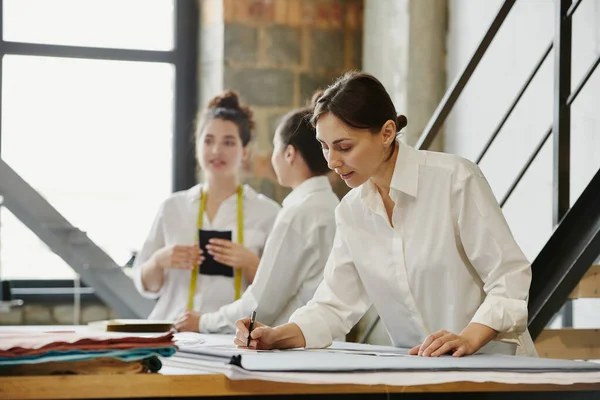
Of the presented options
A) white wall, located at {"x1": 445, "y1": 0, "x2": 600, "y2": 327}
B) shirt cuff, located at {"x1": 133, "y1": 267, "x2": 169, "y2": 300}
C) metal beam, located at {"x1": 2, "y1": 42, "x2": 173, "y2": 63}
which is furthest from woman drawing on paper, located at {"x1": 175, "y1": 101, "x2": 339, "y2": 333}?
metal beam, located at {"x1": 2, "y1": 42, "x2": 173, "y2": 63}

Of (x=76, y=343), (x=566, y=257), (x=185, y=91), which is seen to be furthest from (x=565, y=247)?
(x=185, y=91)

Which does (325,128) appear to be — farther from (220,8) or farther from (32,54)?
(32,54)

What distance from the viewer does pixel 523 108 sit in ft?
13.6

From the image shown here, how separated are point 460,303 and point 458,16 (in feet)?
9.62

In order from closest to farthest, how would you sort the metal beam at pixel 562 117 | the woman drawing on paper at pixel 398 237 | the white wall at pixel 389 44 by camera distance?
the woman drawing on paper at pixel 398 237
the metal beam at pixel 562 117
the white wall at pixel 389 44

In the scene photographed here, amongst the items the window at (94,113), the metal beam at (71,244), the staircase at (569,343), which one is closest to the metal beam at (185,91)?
the window at (94,113)

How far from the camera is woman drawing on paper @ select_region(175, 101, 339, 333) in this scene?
116 inches

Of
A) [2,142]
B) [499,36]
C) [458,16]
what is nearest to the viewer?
[499,36]

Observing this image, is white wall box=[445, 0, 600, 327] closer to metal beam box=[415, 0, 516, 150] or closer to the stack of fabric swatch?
metal beam box=[415, 0, 516, 150]

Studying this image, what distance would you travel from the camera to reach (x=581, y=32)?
3.66 meters

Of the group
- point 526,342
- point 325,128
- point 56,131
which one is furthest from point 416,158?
point 56,131

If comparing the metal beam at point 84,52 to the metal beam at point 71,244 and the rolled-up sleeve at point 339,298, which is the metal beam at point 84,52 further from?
the rolled-up sleeve at point 339,298

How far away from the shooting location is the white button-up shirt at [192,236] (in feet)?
11.6

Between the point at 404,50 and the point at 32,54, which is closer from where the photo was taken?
the point at 404,50
